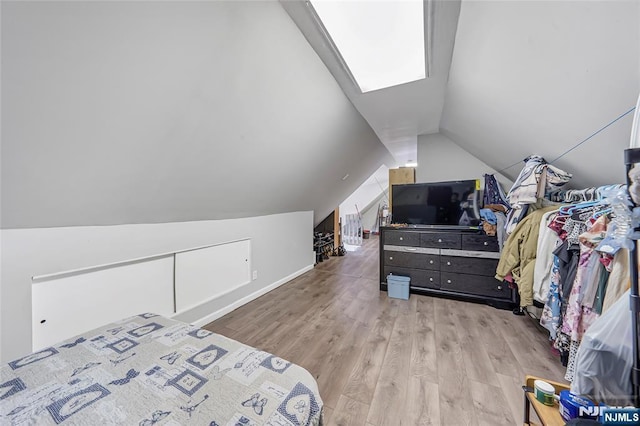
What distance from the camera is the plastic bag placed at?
0.73 m

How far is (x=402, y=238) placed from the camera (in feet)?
10.1

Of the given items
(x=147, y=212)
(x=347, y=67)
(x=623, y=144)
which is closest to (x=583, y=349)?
(x=623, y=144)

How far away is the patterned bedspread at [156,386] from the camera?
25.6 inches

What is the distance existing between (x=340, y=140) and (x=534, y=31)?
Answer: 204 cm

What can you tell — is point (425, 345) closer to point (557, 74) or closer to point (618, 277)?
point (618, 277)

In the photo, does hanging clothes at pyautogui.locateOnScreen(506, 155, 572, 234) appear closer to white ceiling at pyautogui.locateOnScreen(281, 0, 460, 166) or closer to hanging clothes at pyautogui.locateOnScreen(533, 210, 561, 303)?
hanging clothes at pyautogui.locateOnScreen(533, 210, 561, 303)

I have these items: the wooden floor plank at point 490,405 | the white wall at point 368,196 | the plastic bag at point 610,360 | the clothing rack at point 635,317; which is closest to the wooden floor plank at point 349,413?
the wooden floor plank at point 490,405

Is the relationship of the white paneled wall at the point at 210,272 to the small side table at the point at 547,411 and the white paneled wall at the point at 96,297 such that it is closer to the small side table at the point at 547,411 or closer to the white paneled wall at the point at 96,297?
the white paneled wall at the point at 96,297

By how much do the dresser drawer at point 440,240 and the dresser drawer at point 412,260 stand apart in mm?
157

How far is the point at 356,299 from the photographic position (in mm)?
2906

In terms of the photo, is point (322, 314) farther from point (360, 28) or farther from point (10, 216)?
point (360, 28)

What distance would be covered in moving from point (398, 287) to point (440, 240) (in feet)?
2.65

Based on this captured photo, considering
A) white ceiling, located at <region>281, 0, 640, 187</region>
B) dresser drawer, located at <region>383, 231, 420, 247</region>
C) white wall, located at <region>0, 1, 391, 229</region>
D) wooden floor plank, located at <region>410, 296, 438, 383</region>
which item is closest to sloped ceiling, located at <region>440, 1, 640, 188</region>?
white ceiling, located at <region>281, 0, 640, 187</region>

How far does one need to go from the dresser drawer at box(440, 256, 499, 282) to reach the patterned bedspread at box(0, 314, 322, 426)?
2.60 meters
